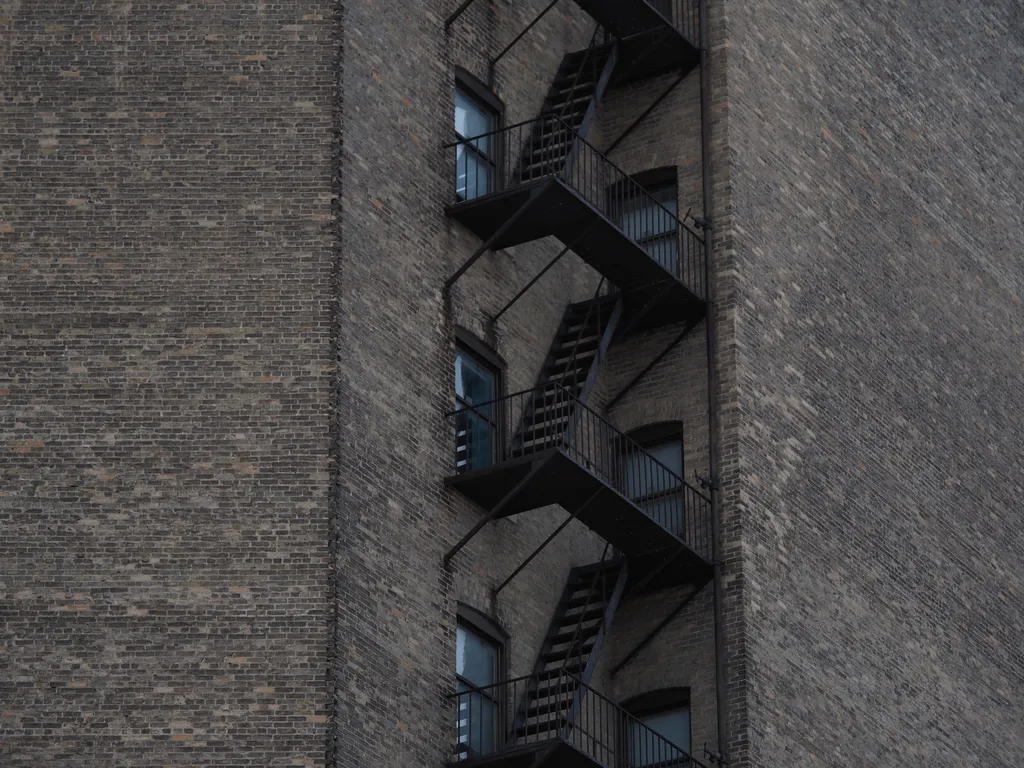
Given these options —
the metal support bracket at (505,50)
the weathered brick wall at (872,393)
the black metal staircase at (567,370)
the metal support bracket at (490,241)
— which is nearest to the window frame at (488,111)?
the metal support bracket at (505,50)

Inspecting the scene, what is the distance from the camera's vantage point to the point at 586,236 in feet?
130

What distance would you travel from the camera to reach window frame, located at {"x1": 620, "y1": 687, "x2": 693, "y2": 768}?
38.8m

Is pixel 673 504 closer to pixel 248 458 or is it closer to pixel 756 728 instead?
pixel 756 728

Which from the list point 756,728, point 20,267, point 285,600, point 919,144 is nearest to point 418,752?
point 285,600

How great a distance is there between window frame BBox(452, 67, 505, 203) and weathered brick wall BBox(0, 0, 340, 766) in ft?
10.1

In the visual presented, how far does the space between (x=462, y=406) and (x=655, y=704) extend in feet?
16.0

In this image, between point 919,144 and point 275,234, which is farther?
point 919,144

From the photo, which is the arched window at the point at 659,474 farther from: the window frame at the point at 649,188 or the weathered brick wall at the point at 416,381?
the window frame at the point at 649,188

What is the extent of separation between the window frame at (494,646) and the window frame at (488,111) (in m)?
6.40

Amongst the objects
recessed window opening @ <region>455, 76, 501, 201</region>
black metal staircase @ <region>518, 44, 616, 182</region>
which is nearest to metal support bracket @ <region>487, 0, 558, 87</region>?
recessed window opening @ <region>455, 76, 501, 201</region>

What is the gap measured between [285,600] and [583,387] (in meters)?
6.53

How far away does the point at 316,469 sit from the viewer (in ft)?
116

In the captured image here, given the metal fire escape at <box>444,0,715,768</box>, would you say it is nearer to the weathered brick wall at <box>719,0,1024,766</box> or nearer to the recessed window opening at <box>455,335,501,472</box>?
the recessed window opening at <box>455,335,501,472</box>

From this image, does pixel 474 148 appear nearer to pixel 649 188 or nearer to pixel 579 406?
pixel 649 188
